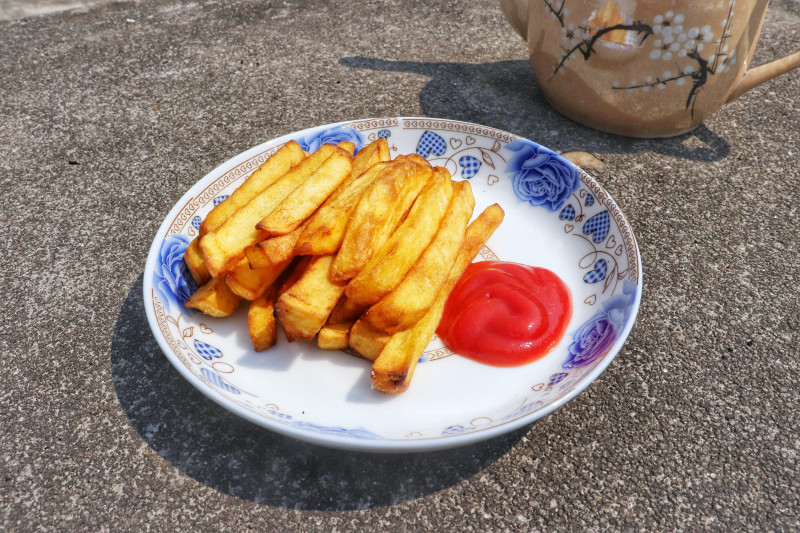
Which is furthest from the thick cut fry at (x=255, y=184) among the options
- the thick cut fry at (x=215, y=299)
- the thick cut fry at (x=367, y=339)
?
the thick cut fry at (x=367, y=339)

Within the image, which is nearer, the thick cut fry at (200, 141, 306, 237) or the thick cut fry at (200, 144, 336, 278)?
the thick cut fry at (200, 144, 336, 278)

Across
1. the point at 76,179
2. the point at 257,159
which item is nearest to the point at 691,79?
the point at 257,159

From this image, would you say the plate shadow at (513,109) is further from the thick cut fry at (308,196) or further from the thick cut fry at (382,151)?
the thick cut fry at (308,196)

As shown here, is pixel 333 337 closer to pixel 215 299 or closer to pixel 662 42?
pixel 215 299

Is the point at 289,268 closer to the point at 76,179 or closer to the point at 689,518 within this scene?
the point at 689,518

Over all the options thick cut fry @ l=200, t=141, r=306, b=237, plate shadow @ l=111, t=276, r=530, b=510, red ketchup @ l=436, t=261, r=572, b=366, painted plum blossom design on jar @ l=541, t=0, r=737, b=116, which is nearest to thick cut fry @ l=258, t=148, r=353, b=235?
thick cut fry @ l=200, t=141, r=306, b=237

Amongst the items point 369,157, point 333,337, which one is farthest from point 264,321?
point 369,157

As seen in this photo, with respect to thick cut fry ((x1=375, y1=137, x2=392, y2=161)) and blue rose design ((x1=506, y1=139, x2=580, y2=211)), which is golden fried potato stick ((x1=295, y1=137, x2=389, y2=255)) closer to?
thick cut fry ((x1=375, y1=137, x2=392, y2=161))
